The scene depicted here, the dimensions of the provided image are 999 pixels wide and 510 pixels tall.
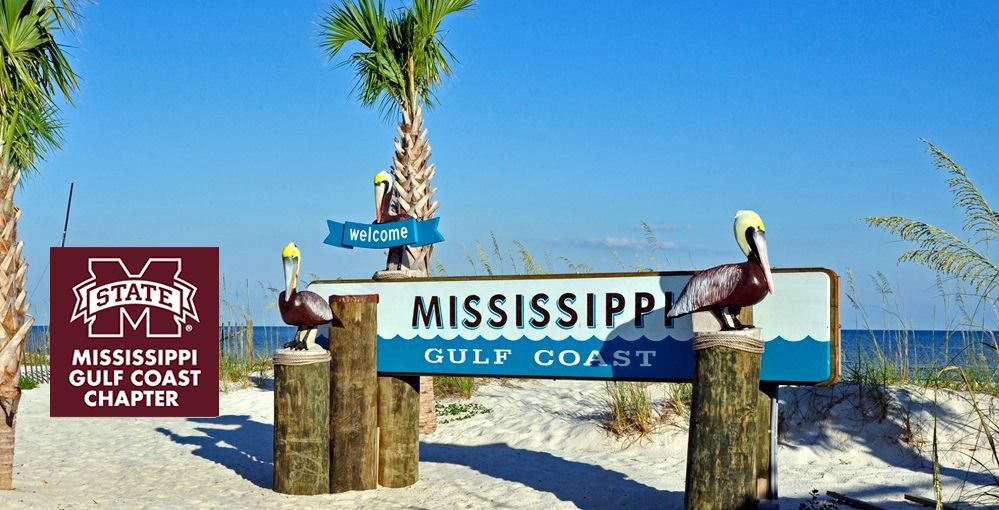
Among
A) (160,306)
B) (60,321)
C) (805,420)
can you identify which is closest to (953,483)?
(805,420)

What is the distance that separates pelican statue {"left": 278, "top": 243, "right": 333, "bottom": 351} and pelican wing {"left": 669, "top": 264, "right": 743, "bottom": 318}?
3.30 m

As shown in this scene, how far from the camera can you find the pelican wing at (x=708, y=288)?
6752 mm

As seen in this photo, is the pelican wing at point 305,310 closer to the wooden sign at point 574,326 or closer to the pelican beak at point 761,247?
the wooden sign at point 574,326

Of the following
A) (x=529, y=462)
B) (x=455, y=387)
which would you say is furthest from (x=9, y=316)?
(x=455, y=387)

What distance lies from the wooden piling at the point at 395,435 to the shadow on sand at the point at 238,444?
3.97ft

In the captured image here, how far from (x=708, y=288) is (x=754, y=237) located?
0.49 meters

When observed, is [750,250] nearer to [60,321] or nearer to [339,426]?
[339,426]

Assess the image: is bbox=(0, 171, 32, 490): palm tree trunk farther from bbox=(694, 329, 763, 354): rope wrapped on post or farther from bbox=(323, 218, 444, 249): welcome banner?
bbox=(694, 329, 763, 354): rope wrapped on post

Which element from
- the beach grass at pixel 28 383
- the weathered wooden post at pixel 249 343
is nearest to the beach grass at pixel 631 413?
the weathered wooden post at pixel 249 343

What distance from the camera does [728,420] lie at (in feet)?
22.0

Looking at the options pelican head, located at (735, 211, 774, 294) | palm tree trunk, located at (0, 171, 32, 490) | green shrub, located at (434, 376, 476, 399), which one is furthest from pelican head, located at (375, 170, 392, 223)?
green shrub, located at (434, 376, 476, 399)

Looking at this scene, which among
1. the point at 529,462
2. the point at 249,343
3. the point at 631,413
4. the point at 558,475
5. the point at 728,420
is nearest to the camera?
the point at 728,420

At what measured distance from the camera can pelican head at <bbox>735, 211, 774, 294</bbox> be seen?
6770mm

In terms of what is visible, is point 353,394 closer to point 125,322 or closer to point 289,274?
point 289,274
